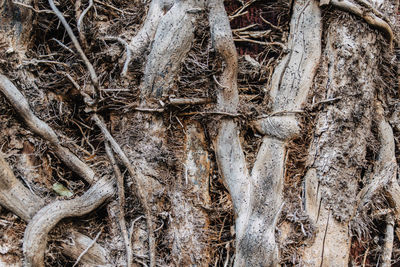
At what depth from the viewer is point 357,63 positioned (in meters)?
1.65

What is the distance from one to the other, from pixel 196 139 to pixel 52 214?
0.66 m

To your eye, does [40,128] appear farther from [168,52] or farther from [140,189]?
[168,52]

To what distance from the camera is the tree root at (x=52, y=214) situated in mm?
1364

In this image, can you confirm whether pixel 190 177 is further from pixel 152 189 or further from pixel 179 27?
pixel 179 27

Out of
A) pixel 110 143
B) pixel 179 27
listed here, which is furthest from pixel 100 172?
pixel 179 27

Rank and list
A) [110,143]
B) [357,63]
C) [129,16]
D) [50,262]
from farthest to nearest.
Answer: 1. [129,16]
2. [357,63]
3. [110,143]
4. [50,262]

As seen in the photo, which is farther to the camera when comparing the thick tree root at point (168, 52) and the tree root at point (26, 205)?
the thick tree root at point (168, 52)

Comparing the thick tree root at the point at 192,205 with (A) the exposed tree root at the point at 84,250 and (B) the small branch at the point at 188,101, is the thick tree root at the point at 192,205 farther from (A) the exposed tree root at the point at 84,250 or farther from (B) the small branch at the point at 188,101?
(A) the exposed tree root at the point at 84,250

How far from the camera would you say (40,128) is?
153 centimetres

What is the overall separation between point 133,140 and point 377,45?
1208 mm

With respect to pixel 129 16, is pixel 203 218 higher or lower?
lower

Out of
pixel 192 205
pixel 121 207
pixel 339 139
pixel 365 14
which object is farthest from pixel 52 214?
pixel 365 14

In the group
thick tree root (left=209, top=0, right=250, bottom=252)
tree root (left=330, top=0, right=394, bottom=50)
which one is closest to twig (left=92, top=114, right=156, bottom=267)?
thick tree root (left=209, top=0, right=250, bottom=252)

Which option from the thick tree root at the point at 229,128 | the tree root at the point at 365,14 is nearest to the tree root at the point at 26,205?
the thick tree root at the point at 229,128
